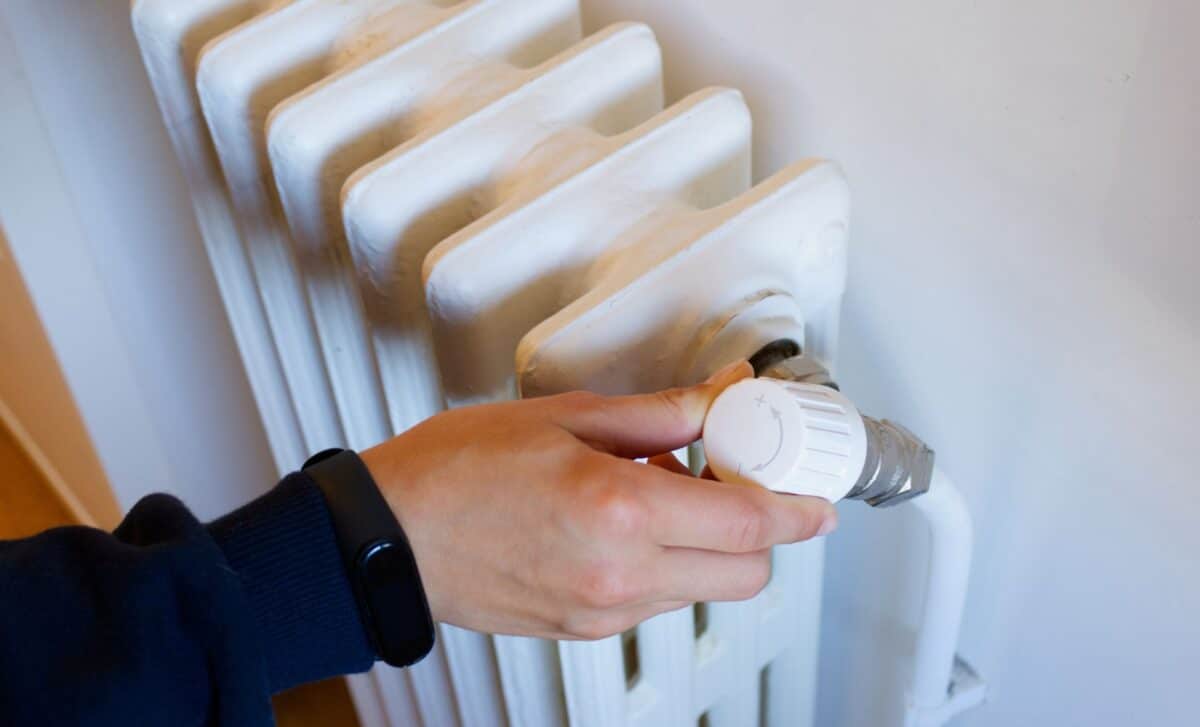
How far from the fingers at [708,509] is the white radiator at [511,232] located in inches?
3.0

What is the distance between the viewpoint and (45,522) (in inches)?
61.1

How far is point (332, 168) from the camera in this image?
1.92 feet

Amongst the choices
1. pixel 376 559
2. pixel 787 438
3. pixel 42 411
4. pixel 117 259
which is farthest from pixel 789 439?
pixel 42 411

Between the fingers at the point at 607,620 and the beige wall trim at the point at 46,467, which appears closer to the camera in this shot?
the fingers at the point at 607,620

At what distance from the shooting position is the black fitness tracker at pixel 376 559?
44 cm

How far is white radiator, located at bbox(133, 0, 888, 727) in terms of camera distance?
48 cm

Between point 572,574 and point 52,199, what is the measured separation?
764 millimetres

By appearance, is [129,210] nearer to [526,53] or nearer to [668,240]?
[526,53]

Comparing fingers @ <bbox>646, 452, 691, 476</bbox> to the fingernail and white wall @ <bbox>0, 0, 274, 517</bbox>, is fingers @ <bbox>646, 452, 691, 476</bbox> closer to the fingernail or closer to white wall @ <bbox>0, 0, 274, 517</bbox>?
the fingernail

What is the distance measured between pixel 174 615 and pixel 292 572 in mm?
44

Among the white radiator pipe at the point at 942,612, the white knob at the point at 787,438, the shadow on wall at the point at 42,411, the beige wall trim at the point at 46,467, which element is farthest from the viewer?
the beige wall trim at the point at 46,467

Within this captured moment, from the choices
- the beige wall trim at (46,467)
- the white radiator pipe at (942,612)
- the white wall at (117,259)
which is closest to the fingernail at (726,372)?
the white radiator pipe at (942,612)

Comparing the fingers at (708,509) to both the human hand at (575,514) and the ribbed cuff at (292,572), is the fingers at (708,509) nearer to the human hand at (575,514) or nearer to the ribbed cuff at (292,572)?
the human hand at (575,514)

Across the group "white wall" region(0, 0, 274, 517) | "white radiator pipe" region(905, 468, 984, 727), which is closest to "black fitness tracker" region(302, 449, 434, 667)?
"white radiator pipe" region(905, 468, 984, 727)
